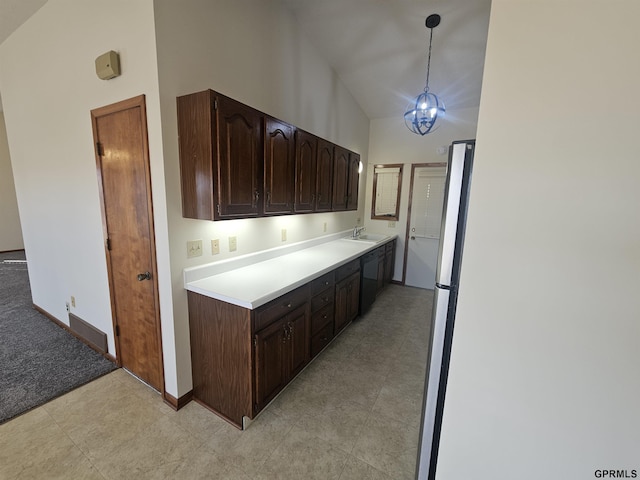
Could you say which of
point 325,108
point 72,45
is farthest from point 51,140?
point 325,108

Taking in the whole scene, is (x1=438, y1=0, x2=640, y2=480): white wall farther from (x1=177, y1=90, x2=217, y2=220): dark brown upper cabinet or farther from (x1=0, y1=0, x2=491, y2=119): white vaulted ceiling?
(x1=0, y1=0, x2=491, y2=119): white vaulted ceiling

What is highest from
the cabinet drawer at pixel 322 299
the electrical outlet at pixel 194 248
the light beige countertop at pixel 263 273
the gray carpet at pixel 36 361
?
the electrical outlet at pixel 194 248

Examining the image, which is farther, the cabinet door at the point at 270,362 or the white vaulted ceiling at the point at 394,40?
the white vaulted ceiling at the point at 394,40

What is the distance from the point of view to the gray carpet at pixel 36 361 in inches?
79.0

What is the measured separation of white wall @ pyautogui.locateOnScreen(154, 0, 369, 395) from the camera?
1.67m

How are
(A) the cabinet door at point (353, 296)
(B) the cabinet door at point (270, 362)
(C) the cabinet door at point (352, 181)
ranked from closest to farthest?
(B) the cabinet door at point (270, 362) → (A) the cabinet door at point (353, 296) → (C) the cabinet door at point (352, 181)

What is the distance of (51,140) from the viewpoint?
249 cm

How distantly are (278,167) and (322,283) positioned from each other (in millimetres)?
1071

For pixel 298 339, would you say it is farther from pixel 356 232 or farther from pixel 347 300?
pixel 356 232

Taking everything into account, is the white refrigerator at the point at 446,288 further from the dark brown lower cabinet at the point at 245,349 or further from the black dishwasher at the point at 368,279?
the black dishwasher at the point at 368,279

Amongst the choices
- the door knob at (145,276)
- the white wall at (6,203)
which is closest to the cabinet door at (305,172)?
the door knob at (145,276)

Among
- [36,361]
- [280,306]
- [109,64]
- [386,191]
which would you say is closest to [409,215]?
[386,191]

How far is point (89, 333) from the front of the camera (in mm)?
2572

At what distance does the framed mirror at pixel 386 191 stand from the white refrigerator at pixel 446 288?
373 centimetres
